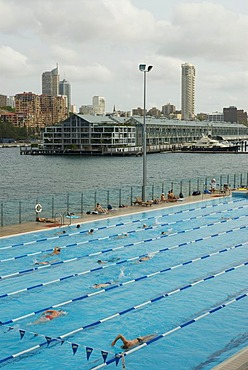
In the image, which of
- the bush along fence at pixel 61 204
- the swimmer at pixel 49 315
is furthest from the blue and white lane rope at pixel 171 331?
the bush along fence at pixel 61 204

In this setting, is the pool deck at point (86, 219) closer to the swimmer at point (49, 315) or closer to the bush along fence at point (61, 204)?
the bush along fence at point (61, 204)

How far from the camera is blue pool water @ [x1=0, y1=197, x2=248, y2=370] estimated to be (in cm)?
1396

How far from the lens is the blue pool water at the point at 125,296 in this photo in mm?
13960

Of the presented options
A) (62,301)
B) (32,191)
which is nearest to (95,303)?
(62,301)

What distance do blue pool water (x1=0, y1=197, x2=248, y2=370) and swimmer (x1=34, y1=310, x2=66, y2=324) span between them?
0.16 m

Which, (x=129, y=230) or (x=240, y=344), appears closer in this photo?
(x=240, y=344)

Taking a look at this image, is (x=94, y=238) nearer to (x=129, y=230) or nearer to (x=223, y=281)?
(x=129, y=230)

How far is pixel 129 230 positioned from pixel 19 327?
1507 centimetres

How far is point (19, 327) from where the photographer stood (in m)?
15.6

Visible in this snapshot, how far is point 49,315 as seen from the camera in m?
16.5

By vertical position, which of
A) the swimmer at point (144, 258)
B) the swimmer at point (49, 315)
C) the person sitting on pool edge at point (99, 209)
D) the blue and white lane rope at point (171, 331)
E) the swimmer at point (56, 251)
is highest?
the person sitting on pool edge at point (99, 209)

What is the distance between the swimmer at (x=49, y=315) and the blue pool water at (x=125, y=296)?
16 cm

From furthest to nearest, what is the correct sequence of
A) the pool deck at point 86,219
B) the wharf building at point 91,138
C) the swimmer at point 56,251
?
the wharf building at point 91,138 → the pool deck at point 86,219 → the swimmer at point 56,251

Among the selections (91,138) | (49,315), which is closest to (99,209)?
(49,315)
